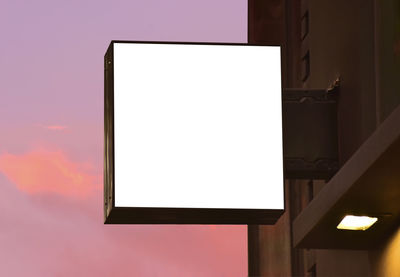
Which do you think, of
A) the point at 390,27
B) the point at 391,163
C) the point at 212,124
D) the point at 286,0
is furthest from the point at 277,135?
the point at 286,0

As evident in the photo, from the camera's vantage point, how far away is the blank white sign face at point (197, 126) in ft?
48.7

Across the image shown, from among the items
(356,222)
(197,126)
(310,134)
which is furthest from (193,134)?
(356,222)

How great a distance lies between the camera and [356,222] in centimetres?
1470

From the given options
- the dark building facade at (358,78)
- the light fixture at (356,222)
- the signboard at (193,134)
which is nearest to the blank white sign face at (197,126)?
the signboard at (193,134)

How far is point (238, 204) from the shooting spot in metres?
14.8

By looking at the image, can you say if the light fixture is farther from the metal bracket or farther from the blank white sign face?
the metal bracket

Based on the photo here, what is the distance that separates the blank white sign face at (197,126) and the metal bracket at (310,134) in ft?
2.13

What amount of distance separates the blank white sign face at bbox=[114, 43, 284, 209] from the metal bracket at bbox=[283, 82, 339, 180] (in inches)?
25.6

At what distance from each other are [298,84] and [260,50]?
704 inches

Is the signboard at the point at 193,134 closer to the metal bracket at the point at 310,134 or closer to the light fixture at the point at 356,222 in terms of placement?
the metal bracket at the point at 310,134

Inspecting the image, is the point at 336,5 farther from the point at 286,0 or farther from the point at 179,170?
the point at 286,0

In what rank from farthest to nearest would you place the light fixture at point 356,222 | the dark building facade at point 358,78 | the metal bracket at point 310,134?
the metal bracket at point 310,134, the dark building facade at point 358,78, the light fixture at point 356,222

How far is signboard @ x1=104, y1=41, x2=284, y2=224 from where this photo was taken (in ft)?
48.6

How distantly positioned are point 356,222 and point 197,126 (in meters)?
2.24
